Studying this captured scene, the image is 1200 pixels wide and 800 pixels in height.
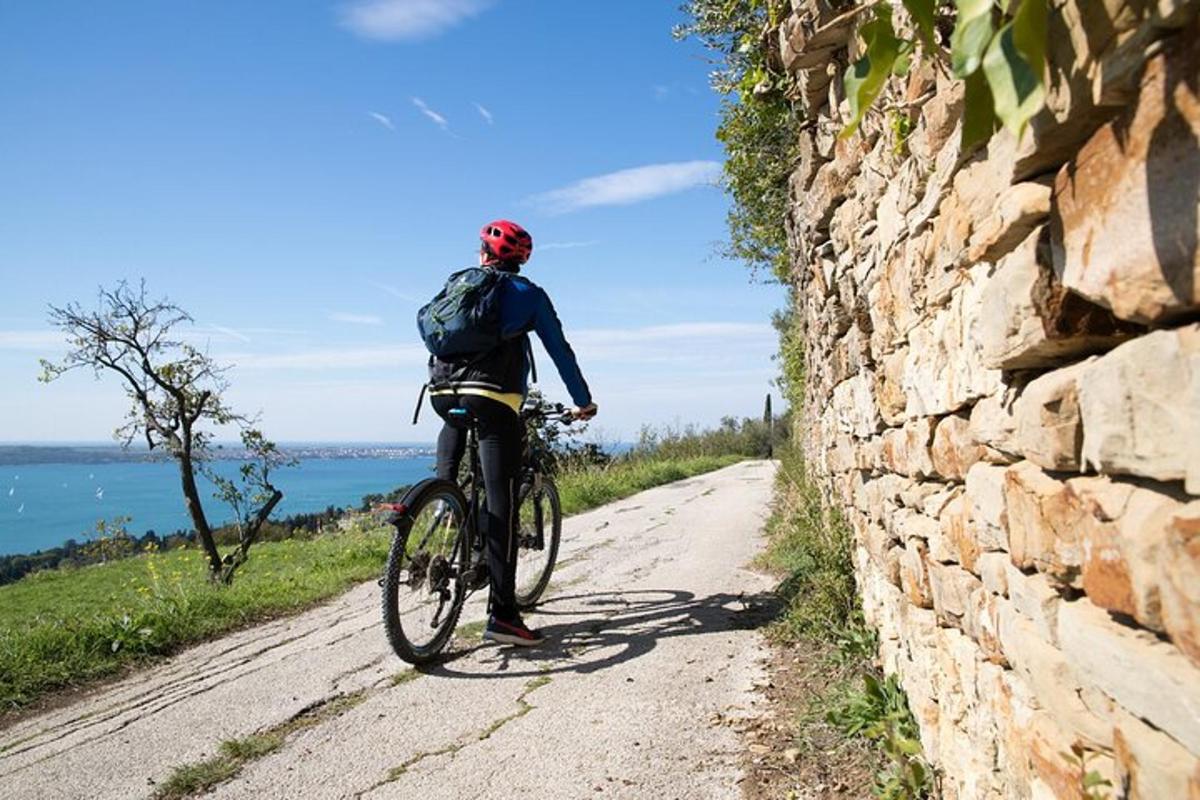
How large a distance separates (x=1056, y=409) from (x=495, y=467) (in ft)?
10.6

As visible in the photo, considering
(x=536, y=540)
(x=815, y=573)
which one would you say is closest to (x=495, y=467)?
(x=536, y=540)

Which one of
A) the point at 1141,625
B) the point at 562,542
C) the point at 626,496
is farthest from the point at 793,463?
the point at 1141,625

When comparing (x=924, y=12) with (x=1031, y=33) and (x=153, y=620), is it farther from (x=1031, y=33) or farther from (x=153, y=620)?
(x=153, y=620)

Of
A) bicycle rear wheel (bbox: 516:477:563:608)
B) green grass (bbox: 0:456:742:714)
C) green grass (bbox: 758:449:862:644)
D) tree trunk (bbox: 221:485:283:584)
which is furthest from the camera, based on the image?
tree trunk (bbox: 221:485:283:584)

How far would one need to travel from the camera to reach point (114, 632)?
4840 millimetres

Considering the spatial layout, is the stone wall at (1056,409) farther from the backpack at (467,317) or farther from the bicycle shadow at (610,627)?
the backpack at (467,317)

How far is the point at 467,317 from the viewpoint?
4027 mm

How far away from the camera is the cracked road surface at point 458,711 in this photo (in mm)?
2912

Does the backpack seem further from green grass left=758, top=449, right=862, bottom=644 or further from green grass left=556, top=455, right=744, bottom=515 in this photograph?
green grass left=556, top=455, right=744, bottom=515

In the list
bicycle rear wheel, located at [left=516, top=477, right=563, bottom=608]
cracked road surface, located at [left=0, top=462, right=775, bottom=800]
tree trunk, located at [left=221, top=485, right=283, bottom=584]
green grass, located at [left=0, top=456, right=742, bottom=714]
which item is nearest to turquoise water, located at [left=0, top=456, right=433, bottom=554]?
tree trunk, located at [left=221, top=485, right=283, bottom=584]

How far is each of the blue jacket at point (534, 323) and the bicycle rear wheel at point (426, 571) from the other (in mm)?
788

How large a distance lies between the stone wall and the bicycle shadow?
69.0 inches

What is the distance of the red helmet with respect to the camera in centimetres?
440

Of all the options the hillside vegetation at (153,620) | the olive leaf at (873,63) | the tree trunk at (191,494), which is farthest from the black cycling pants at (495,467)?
the tree trunk at (191,494)
